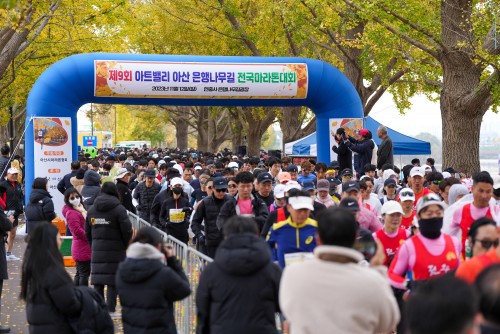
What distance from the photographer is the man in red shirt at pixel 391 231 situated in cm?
752

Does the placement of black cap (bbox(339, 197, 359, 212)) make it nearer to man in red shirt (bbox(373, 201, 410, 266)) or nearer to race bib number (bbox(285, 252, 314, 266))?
man in red shirt (bbox(373, 201, 410, 266))

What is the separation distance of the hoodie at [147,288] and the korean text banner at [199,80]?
13188 millimetres

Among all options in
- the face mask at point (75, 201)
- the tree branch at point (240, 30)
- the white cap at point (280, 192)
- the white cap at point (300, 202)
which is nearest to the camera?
the white cap at point (300, 202)

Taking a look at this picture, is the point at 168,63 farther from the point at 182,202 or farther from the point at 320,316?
the point at 320,316

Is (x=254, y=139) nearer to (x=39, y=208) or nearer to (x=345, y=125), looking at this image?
(x=345, y=125)

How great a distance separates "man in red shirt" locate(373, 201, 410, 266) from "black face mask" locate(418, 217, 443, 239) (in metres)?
0.87

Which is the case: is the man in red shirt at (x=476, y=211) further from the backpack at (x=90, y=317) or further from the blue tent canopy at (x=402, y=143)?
the blue tent canopy at (x=402, y=143)

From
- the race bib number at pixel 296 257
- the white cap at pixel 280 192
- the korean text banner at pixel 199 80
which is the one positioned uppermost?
the korean text banner at pixel 199 80

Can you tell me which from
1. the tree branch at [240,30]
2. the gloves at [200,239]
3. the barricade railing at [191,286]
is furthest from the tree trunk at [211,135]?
the barricade railing at [191,286]

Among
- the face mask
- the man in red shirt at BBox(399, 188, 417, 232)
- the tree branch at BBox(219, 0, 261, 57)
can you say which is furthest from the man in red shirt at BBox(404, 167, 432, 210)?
the tree branch at BBox(219, 0, 261, 57)

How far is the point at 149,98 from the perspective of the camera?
65.1ft

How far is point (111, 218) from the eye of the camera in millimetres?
9641

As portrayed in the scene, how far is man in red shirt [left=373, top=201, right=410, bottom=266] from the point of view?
7516 mm

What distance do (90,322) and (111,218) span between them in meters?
3.54
